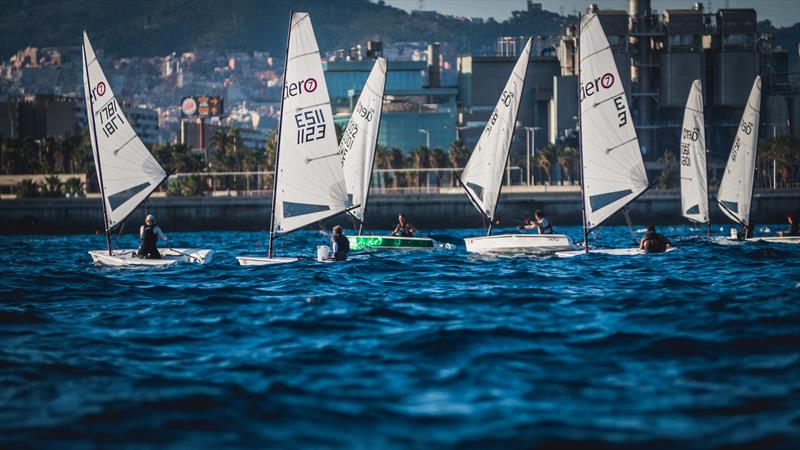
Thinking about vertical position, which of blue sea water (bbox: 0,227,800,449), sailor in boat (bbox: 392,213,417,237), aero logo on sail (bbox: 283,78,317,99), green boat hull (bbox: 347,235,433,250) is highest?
aero logo on sail (bbox: 283,78,317,99)

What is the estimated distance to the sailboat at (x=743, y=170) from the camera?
52.5m

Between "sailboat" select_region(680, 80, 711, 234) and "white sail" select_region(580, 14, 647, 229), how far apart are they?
15.7 metres

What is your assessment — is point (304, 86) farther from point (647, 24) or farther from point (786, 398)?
point (647, 24)

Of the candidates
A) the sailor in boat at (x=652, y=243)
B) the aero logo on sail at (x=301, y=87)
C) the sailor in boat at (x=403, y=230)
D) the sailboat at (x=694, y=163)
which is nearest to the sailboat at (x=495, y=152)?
the sailor in boat at (x=403, y=230)

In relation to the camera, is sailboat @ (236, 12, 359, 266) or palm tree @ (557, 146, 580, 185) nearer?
sailboat @ (236, 12, 359, 266)

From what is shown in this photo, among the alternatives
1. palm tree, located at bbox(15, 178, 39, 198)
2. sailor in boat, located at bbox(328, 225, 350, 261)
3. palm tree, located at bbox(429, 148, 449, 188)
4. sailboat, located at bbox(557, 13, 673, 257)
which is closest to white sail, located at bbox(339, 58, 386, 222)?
sailor in boat, located at bbox(328, 225, 350, 261)

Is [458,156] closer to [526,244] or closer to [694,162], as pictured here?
[694,162]

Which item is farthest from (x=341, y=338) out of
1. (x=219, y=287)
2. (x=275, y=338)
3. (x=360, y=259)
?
(x=360, y=259)

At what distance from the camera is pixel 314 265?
35.8m

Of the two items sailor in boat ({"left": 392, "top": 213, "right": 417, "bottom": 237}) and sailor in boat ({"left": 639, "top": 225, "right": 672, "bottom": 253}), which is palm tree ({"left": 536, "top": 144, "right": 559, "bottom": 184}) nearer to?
sailor in boat ({"left": 392, "top": 213, "right": 417, "bottom": 237})

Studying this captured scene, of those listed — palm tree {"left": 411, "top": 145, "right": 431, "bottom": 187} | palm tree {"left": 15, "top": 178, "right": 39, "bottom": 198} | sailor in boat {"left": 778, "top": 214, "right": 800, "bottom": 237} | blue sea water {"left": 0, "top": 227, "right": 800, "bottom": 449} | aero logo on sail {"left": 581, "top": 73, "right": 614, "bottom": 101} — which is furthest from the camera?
palm tree {"left": 411, "top": 145, "right": 431, "bottom": 187}

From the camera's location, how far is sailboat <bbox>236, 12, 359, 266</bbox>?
35.8m

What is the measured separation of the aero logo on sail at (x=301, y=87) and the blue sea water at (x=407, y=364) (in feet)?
27.1

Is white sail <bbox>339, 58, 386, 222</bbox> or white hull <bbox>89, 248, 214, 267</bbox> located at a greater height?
white sail <bbox>339, 58, 386, 222</bbox>
